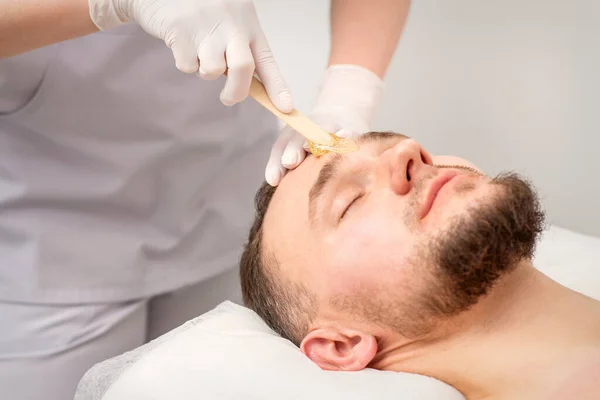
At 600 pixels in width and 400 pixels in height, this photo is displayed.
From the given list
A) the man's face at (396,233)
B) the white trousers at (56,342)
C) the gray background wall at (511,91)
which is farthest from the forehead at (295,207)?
the gray background wall at (511,91)

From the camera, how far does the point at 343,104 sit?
134cm

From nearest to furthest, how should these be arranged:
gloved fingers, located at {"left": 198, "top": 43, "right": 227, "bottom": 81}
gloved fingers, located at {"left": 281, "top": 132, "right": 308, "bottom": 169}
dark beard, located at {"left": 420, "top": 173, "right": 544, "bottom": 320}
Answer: dark beard, located at {"left": 420, "top": 173, "right": 544, "bottom": 320} < gloved fingers, located at {"left": 198, "top": 43, "right": 227, "bottom": 81} < gloved fingers, located at {"left": 281, "top": 132, "right": 308, "bottom": 169}

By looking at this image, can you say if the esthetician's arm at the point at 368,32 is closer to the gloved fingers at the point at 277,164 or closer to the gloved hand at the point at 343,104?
the gloved hand at the point at 343,104

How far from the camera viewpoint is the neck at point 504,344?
983 mm

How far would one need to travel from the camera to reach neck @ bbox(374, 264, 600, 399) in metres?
0.98

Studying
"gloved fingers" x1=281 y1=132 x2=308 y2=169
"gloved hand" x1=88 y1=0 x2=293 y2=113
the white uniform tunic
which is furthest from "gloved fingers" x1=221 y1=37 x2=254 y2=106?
the white uniform tunic

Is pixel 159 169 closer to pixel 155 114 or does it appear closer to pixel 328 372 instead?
pixel 155 114

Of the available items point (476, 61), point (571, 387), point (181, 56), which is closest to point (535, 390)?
point (571, 387)

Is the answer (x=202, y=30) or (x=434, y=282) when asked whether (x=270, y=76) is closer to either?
(x=202, y=30)

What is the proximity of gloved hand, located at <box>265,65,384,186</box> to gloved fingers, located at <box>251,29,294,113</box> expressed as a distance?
11 cm

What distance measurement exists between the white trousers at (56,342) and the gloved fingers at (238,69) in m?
0.54

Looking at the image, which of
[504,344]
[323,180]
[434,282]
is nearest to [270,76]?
[323,180]

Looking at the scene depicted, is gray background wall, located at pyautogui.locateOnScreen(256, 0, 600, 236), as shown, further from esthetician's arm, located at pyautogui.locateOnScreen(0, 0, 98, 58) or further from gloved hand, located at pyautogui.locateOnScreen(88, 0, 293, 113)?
esthetician's arm, located at pyautogui.locateOnScreen(0, 0, 98, 58)

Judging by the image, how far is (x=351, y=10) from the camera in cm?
141
